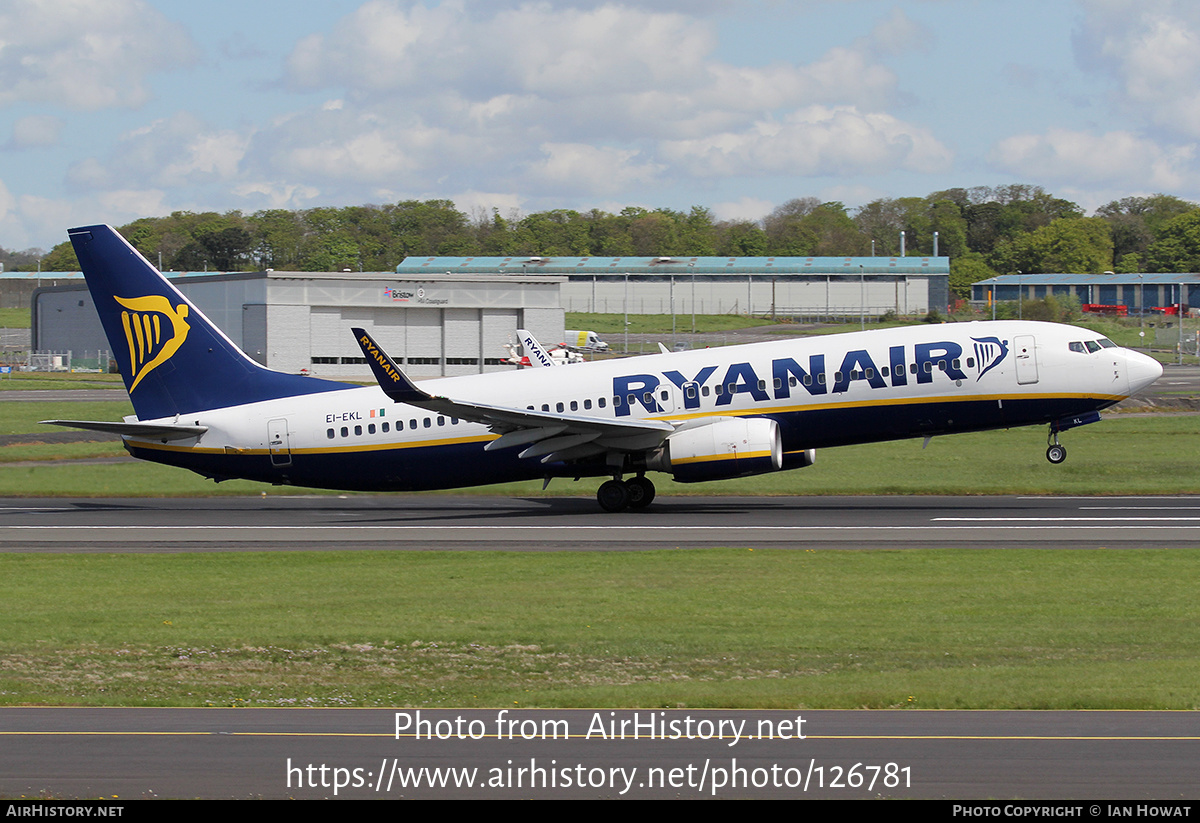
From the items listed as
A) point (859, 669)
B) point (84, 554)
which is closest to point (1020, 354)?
point (859, 669)

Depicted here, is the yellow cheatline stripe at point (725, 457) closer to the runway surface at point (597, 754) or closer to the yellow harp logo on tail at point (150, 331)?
the yellow harp logo on tail at point (150, 331)

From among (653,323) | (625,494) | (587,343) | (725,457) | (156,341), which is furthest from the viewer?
(653,323)

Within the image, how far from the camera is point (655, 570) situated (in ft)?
85.7

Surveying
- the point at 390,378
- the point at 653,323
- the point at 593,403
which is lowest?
the point at 593,403

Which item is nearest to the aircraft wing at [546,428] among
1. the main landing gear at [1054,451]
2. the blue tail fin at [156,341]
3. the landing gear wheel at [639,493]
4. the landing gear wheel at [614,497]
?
the landing gear wheel at [614,497]

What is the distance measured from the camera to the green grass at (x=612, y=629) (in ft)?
52.7

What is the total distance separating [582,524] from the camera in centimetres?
3441

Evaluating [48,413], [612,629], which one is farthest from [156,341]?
[48,413]

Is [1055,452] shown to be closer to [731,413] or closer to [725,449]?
[731,413]

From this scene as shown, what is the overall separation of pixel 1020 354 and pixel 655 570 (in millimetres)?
14343

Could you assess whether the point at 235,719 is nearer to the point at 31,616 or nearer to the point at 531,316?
the point at 31,616

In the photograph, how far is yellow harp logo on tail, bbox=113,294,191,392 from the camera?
36.8 m

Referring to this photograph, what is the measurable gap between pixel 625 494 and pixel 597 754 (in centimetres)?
2459

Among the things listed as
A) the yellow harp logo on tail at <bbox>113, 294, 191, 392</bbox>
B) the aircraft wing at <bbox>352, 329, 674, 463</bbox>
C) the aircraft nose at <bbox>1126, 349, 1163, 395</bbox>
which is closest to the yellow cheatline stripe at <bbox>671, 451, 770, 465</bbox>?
the aircraft wing at <bbox>352, 329, 674, 463</bbox>
